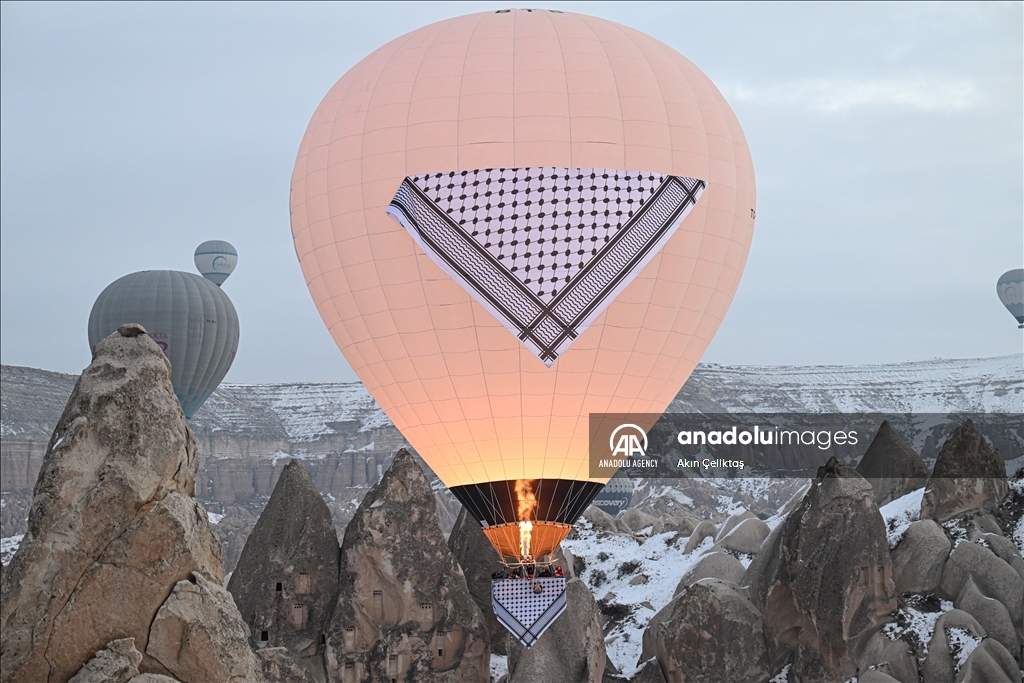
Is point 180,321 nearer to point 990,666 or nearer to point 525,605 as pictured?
point 525,605

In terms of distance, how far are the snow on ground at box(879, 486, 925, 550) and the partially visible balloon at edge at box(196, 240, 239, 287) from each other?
52.6m

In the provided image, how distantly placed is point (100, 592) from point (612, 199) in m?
10.1

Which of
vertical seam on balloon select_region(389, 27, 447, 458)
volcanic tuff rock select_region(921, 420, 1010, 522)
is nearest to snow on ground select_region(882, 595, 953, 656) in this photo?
volcanic tuff rock select_region(921, 420, 1010, 522)

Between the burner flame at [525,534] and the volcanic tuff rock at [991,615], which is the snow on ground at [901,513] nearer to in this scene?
the volcanic tuff rock at [991,615]

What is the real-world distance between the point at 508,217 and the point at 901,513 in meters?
13.5

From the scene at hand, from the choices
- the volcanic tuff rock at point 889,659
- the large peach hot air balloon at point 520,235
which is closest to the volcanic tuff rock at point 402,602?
the large peach hot air balloon at point 520,235

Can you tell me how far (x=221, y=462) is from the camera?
11519 centimetres

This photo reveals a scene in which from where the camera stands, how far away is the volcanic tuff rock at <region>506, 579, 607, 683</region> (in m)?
24.0

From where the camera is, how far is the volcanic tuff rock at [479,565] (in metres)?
27.0

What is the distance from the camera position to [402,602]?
25500mm

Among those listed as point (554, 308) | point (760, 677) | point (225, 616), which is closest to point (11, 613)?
point (225, 616)

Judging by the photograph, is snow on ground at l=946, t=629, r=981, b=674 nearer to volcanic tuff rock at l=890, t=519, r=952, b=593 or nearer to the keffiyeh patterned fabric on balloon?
volcanic tuff rock at l=890, t=519, r=952, b=593

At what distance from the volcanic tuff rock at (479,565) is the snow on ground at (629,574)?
10.4 ft

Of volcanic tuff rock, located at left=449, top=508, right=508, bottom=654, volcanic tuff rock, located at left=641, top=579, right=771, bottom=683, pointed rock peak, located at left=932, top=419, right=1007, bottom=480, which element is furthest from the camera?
volcanic tuff rock, located at left=449, top=508, right=508, bottom=654
